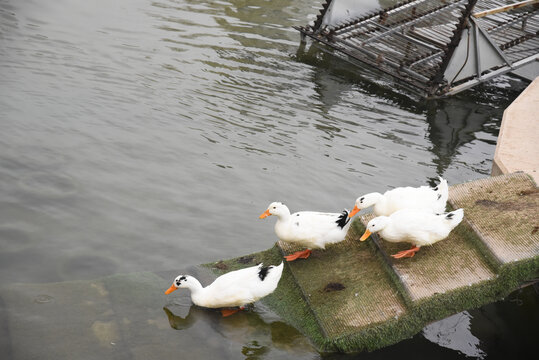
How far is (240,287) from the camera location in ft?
18.4

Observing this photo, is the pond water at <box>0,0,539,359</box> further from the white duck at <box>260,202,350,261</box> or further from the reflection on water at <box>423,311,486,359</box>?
the white duck at <box>260,202,350,261</box>

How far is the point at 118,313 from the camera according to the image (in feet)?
18.5

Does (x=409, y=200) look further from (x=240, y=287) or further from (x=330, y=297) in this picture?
(x=240, y=287)

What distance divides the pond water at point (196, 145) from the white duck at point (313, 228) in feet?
2.54

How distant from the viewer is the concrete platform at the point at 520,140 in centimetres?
A: 736

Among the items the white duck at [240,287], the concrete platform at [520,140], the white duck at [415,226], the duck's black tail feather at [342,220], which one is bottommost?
the white duck at [240,287]

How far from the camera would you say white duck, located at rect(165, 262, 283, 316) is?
221 inches

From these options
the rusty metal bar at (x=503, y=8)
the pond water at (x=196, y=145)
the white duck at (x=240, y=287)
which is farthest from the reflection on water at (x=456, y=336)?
the rusty metal bar at (x=503, y=8)

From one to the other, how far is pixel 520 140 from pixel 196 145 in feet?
15.0

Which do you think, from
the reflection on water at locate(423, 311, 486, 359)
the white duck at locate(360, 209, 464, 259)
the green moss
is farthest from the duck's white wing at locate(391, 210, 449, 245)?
the green moss

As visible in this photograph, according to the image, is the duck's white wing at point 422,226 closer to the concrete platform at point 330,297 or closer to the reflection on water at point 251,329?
the concrete platform at point 330,297

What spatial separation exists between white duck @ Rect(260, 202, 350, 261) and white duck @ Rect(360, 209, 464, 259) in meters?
0.32

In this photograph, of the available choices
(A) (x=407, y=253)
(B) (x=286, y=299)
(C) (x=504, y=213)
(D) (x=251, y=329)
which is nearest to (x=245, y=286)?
(D) (x=251, y=329)

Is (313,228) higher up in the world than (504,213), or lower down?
lower down
